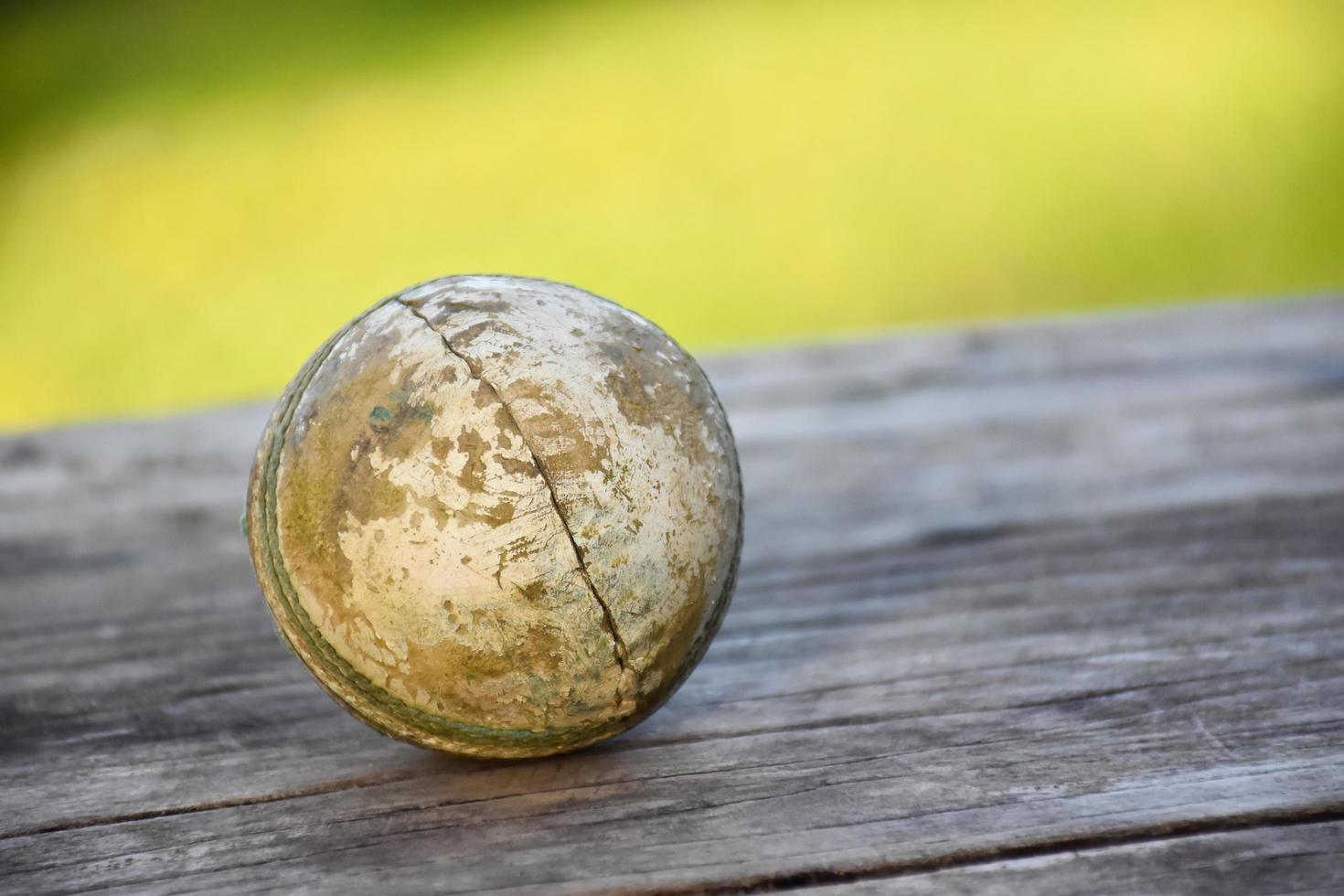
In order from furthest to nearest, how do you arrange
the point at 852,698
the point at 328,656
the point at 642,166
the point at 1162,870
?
the point at 642,166
the point at 852,698
the point at 328,656
the point at 1162,870

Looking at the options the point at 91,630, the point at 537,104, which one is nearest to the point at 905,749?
the point at 91,630

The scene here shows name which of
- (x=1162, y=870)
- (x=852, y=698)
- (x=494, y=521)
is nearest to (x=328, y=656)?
(x=494, y=521)

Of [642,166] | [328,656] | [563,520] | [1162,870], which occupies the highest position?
[642,166]

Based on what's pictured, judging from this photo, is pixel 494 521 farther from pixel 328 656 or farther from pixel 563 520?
pixel 328 656

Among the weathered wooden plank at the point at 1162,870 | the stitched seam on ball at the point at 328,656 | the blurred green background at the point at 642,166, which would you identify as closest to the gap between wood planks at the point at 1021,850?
the weathered wooden plank at the point at 1162,870

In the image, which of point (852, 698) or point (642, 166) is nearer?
point (852, 698)

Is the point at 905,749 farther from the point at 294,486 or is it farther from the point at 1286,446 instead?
the point at 1286,446

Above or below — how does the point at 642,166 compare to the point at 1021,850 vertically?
above

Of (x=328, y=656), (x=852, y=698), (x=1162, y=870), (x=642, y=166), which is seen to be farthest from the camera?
(x=642, y=166)
